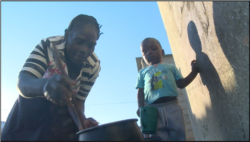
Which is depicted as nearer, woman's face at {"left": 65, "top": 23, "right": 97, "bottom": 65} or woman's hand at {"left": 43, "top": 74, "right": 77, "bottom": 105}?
woman's hand at {"left": 43, "top": 74, "right": 77, "bottom": 105}

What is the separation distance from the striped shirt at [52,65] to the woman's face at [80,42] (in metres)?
0.09

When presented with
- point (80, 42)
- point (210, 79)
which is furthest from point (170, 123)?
point (80, 42)

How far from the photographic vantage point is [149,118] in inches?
74.6

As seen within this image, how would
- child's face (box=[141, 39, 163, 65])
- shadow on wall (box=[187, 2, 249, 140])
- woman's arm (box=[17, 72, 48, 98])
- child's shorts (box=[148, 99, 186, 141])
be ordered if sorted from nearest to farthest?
shadow on wall (box=[187, 2, 249, 140]) → woman's arm (box=[17, 72, 48, 98]) → child's shorts (box=[148, 99, 186, 141]) → child's face (box=[141, 39, 163, 65])

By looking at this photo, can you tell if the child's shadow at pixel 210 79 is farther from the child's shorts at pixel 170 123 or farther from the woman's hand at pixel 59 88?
the woman's hand at pixel 59 88

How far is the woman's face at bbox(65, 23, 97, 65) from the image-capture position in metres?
1.92

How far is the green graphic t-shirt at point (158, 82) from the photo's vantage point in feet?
6.97

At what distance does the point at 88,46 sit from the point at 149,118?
874 millimetres

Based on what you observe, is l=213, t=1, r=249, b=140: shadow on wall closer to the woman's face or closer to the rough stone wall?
the rough stone wall

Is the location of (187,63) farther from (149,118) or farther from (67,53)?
(67,53)

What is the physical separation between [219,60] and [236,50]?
0.91 ft

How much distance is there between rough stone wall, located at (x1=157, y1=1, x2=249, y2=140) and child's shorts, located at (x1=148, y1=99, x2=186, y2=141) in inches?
12.1

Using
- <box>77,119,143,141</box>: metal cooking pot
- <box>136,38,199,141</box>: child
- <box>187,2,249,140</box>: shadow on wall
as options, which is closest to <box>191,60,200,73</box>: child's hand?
<box>136,38,199,141</box>: child

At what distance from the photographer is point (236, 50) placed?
128cm
